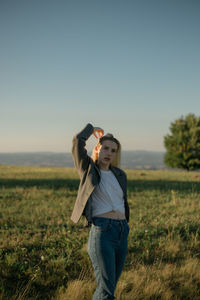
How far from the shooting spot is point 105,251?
2805 millimetres

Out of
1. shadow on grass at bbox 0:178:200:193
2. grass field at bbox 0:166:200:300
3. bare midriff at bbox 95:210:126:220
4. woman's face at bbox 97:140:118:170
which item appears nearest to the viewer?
bare midriff at bbox 95:210:126:220

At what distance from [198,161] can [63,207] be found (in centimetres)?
4235

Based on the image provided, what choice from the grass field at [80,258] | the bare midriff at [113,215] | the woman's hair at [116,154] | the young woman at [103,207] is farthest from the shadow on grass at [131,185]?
the bare midriff at [113,215]

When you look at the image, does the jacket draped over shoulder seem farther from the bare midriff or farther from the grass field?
the grass field

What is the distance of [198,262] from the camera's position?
4910 millimetres

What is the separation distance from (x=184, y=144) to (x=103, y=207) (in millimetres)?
48856

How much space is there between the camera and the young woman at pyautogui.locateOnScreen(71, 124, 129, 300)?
2818 mm

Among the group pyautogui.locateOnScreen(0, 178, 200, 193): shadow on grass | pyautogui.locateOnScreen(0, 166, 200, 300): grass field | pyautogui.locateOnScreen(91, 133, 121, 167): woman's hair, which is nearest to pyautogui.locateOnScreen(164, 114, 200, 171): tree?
pyautogui.locateOnScreen(0, 178, 200, 193): shadow on grass

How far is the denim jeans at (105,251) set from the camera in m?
2.80

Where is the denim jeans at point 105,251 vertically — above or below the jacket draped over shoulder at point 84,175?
below

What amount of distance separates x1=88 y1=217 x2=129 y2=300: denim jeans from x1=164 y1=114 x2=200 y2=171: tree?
155 ft

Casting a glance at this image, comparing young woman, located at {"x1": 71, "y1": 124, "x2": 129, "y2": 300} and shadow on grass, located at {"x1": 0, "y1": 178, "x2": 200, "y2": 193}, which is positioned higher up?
young woman, located at {"x1": 71, "y1": 124, "x2": 129, "y2": 300}

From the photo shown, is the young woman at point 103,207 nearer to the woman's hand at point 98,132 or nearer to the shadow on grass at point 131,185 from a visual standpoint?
the woman's hand at point 98,132

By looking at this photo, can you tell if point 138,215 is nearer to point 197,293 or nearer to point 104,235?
point 197,293
